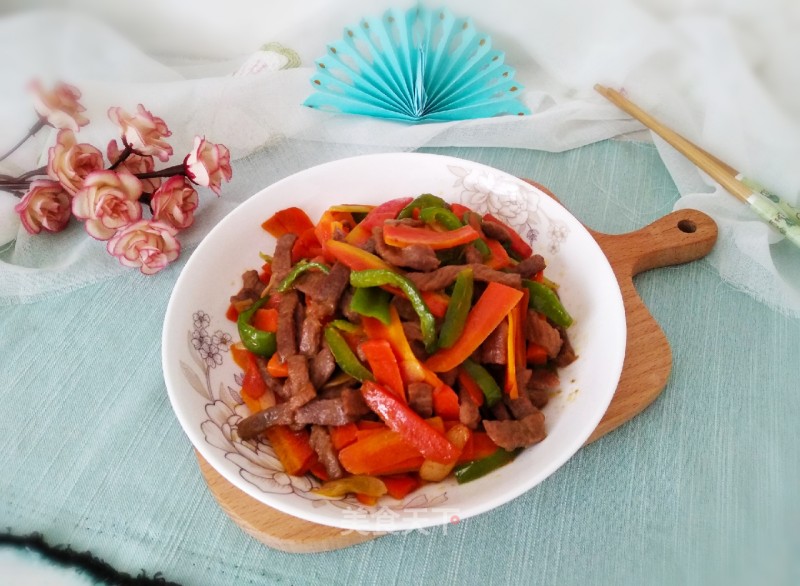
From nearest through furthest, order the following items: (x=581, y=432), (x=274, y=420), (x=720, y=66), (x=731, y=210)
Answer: (x=581, y=432)
(x=274, y=420)
(x=731, y=210)
(x=720, y=66)

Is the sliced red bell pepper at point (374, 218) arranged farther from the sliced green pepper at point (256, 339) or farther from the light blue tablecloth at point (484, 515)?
the light blue tablecloth at point (484, 515)

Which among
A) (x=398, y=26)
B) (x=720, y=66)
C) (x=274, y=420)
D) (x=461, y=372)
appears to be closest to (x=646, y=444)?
(x=461, y=372)

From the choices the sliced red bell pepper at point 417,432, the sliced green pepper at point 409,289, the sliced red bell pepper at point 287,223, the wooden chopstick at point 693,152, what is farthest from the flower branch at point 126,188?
the wooden chopstick at point 693,152

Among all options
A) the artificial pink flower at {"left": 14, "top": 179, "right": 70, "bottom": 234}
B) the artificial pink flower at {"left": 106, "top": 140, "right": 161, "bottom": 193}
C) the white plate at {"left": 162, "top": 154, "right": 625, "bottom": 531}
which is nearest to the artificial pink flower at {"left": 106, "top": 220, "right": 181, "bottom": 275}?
the artificial pink flower at {"left": 106, "top": 140, "right": 161, "bottom": 193}

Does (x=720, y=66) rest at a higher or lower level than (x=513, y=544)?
higher

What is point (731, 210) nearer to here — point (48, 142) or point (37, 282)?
point (37, 282)

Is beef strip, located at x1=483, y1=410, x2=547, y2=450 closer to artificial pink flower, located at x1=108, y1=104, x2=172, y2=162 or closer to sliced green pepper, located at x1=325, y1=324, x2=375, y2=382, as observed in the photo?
sliced green pepper, located at x1=325, y1=324, x2=375, y2=382
